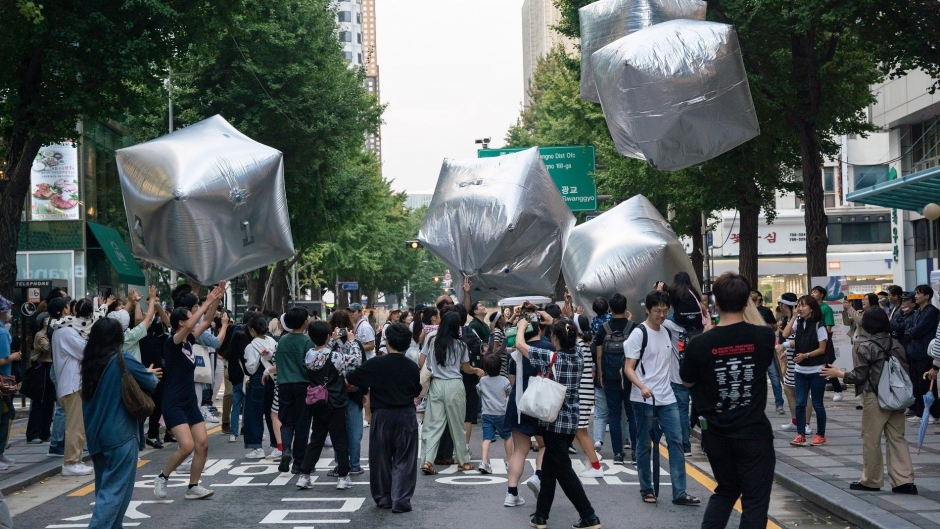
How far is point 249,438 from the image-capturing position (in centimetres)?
1254

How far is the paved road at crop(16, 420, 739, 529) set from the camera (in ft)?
27.9

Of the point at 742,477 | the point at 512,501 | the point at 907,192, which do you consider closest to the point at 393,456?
the point at 512,501

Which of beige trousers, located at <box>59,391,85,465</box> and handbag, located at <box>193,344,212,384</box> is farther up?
handbag, located at <box>193,344,212,384</box>

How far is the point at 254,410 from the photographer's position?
1246 cm

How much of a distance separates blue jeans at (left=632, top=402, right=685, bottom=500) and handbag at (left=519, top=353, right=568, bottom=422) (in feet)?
4.82

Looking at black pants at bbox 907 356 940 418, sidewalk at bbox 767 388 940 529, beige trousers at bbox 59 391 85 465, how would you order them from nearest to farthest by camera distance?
1. sidewalk at bbox 767 388 940 529
2. beige trousers at bbox 59 391 85 465
3. black pants at bbox 907 356 940 418

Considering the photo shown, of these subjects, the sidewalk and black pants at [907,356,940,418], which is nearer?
the sidewalk

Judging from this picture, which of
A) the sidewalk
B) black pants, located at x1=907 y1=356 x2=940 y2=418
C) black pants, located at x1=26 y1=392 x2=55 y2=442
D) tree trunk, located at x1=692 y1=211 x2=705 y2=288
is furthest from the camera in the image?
tree trunk, located at x1=692 y1=211 x2=705 y2=288

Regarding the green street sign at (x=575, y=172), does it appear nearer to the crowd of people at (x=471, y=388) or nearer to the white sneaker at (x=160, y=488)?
the crowd of people at (x=471, y=388)

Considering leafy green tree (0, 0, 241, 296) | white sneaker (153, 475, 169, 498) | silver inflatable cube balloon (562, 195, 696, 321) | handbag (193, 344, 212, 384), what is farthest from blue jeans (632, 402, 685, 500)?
leafy green tree (0, 0, 241, 296)

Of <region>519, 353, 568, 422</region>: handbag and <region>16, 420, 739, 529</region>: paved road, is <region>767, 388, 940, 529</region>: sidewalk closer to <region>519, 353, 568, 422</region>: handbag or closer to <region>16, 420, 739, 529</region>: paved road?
<region>16, 420, 739, 529</region>: paved road

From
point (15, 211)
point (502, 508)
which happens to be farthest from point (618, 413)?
point (15, 211)

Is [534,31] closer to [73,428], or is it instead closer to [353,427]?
[73,428]

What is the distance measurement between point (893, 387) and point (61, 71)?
11.7m
